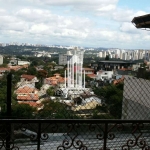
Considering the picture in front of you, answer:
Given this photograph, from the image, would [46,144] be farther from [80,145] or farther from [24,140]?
[80,145]

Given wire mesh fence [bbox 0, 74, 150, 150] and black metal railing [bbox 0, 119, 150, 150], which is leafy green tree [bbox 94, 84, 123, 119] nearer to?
wire mesh fence [bbox 0, 74, 150, 150]

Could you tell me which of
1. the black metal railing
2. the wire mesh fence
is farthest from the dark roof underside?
the black metal railing

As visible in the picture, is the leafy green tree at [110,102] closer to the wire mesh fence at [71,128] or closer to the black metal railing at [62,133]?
the wire mesh fence at [71,128]

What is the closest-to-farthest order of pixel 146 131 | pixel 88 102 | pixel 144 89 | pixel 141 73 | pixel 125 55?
pixel 146 131 → pixel 88 102 → pixel 144 89 → pixel 141 73 → pixel 125 55

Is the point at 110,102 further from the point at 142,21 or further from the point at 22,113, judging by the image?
the point at 142,21

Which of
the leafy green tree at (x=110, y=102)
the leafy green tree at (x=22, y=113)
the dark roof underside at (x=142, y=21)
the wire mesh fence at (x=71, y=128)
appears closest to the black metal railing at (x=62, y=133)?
the wire mesh fence at (x=71, y=128)

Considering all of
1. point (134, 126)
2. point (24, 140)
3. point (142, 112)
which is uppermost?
point (134, 126)

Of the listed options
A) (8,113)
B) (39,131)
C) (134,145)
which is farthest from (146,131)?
(8,113)

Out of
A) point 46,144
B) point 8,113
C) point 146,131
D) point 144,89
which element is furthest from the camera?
point 144,89

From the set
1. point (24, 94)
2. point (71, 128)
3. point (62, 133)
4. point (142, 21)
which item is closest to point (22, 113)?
point (62, 133)
